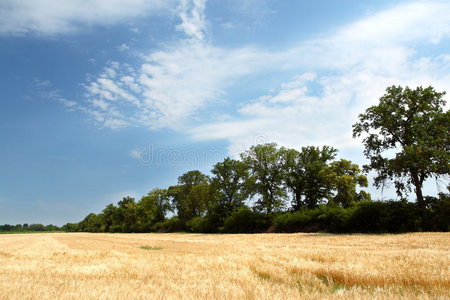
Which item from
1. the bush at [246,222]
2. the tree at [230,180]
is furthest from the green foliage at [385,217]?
the tree at [230,180]

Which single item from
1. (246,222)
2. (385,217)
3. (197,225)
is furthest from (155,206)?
(385,217)

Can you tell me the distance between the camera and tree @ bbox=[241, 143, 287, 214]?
4384 centimetres

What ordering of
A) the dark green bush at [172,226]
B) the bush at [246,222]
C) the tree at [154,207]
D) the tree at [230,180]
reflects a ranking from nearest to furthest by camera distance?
1. the bush at [246,222]
2. the tree at [230,180]
3. the dark green bush at [172,226]
4. the tree at [154,207]

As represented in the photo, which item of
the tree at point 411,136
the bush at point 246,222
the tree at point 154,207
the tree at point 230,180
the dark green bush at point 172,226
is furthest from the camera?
the tree at point 154,207

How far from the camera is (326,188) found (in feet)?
146

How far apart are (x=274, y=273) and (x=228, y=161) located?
47.7 meters

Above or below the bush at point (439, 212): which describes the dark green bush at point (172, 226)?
below

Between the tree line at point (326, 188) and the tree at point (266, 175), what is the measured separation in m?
0.16

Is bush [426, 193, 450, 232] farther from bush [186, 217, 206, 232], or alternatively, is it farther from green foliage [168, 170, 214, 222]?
green foliage [168, 170, 214, 222]

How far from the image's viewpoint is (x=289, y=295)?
2930 millimetres

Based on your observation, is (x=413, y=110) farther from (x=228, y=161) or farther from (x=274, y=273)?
(x=228, y=161)

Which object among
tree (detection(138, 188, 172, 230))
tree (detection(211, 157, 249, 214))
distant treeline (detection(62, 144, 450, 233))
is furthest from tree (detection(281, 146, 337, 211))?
tree (detection(138, 188, 172, 230))

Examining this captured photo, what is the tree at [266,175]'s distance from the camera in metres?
43.8

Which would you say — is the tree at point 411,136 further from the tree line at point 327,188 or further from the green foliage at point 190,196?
the green foliage at point 190,196
